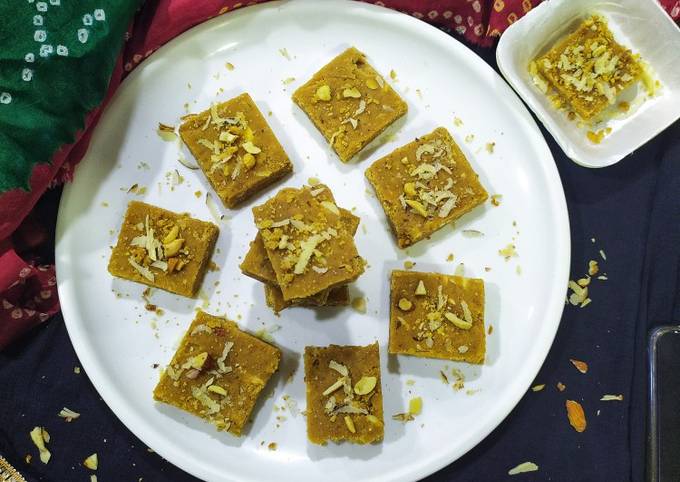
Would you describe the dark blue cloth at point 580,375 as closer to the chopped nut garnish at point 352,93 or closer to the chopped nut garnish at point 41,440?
the chopped nut garnish at point 41,440

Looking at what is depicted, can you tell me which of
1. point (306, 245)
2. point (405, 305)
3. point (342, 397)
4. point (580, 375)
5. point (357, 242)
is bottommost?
point (580, 375)

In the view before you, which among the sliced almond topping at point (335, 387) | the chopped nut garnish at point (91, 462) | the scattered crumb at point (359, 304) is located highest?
the scattered crumb at point (359, 304)

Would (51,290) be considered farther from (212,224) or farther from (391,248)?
(391,248)

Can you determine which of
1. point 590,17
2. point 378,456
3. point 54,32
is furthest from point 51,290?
point 590,17

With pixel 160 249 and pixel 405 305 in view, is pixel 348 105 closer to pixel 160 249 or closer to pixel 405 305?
pixel 405 305

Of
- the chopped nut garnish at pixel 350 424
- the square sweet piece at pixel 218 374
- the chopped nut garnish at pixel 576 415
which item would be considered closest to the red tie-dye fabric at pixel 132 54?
the square sweet piece at pixel 218 374

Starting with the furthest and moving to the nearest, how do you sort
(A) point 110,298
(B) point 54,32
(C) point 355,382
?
(A) point 110,298 → (C) point 355,382 → (B) point 54,32

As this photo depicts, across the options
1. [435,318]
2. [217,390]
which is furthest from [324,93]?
[217,390]
